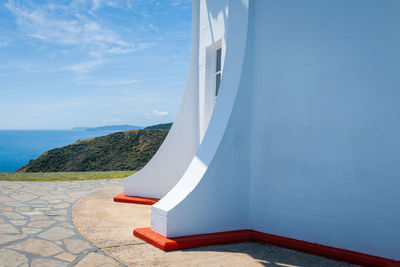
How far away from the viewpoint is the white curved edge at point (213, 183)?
368cm

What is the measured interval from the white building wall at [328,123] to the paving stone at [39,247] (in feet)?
8.25

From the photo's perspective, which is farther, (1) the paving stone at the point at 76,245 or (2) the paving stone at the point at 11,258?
(1) the paving stone at the point at 76,245

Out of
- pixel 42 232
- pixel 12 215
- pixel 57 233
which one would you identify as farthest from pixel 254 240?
pixel 12 215

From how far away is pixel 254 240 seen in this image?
4.00 meters

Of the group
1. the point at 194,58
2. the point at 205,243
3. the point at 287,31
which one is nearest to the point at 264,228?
the point at 205,243

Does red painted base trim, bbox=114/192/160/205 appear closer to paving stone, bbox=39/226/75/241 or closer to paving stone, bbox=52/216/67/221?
paving stone, bbox=52/216/67/221

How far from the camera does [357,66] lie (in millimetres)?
3488

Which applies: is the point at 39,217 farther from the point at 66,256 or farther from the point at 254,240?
the point at 254,240

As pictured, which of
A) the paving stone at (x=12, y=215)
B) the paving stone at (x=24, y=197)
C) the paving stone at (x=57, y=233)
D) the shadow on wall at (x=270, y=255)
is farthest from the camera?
the paving stone at (x=24, y=197)

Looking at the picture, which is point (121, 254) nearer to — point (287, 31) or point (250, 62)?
point (250, 62)

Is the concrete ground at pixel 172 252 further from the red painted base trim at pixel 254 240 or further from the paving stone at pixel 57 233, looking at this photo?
the paving stone at pixel 57 233

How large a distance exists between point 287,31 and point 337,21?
0.60 meters

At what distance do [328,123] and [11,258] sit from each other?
381cm

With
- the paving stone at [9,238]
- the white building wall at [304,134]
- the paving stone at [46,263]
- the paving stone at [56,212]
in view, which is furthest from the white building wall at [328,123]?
the paving stone at [56,212]
